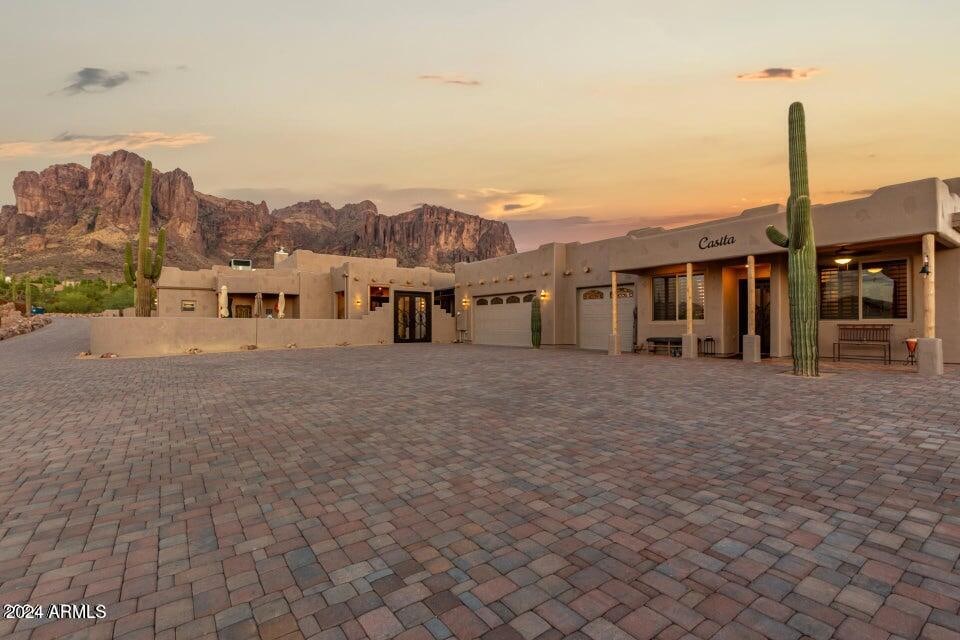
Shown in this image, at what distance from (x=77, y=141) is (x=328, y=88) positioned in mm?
177972

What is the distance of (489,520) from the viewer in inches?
130

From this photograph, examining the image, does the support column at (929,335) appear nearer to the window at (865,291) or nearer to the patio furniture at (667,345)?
the window at (865,291)

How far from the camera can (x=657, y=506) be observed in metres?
3.51

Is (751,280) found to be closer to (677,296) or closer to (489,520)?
(677,296)

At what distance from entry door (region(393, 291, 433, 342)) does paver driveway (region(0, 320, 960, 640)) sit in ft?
70.9

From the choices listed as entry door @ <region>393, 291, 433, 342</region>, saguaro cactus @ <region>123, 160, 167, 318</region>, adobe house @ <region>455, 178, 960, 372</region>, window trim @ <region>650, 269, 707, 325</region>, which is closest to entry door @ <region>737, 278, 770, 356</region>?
adobe house @ <region>455, 178, 960, 372</region>

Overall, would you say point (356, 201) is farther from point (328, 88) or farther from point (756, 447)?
point (756, 447)

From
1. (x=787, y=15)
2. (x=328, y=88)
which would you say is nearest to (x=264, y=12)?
(x=328, y=88)

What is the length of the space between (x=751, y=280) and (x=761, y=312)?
133 inches

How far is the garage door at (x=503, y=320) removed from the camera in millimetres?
24797

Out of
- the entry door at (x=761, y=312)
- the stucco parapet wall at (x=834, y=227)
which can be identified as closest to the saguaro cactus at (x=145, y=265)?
the stucco parapet wall at (x=834, y=227)

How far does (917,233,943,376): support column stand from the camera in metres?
10.3

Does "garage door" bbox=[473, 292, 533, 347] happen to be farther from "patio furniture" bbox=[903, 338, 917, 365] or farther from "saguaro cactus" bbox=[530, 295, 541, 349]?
"patio furniture" bbox=[903, 338, 917, 365]

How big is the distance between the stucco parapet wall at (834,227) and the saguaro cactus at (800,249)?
8.00ft
